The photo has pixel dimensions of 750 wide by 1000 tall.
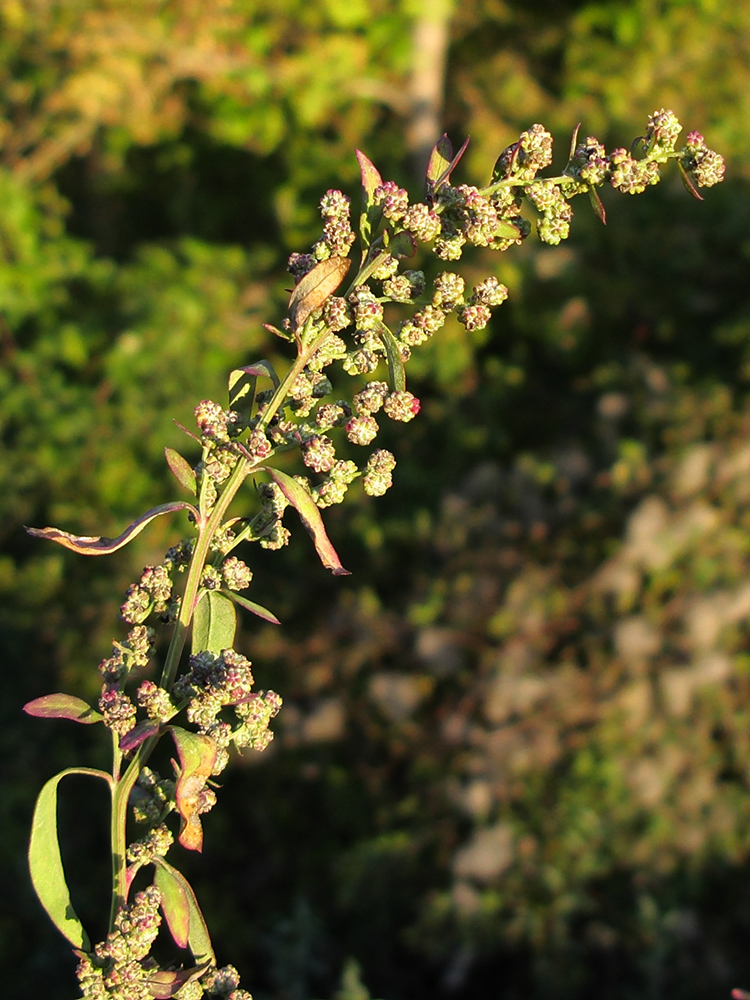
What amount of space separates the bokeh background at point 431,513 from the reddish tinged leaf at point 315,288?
1.89 m

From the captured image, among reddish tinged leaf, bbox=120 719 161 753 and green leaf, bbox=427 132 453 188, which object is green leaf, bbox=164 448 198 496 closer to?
reddish tinged leaf, bbox=120 719 161 753

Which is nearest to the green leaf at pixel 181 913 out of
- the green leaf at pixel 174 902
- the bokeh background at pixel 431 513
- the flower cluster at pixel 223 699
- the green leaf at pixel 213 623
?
the green leaf at pixel 174 902

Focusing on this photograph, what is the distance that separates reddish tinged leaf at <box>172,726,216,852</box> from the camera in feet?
3.11

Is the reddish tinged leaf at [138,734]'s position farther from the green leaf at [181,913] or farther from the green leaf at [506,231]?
the green leaf at [506,231]

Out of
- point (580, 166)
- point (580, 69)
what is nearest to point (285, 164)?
point (580, 69)

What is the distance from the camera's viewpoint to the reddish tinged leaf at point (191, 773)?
95cm

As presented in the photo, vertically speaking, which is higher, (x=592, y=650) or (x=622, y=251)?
(x=622, y=251)

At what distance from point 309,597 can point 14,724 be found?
1140mm

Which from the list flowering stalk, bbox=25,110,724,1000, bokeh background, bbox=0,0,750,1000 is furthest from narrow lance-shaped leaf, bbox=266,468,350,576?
bokeh background, bbox=0,0,750,1000

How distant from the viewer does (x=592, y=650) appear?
331cm

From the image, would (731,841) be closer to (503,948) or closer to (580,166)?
(503,948)

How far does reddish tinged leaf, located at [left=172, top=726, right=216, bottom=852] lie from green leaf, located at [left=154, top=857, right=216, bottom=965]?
66 millimetres

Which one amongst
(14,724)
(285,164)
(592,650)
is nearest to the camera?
(592,650)

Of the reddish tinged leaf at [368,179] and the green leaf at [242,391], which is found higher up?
the reddish tinged leaf at [368,179]
